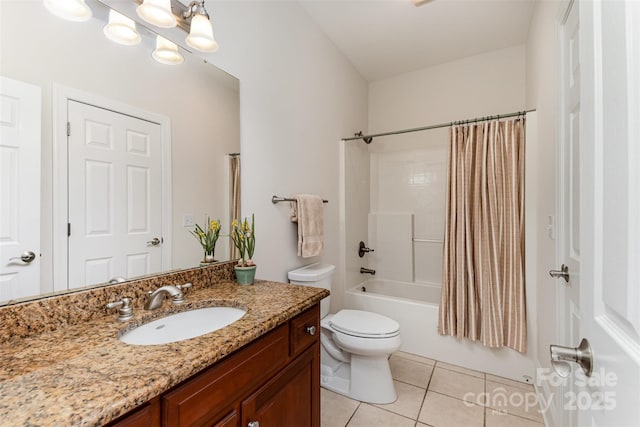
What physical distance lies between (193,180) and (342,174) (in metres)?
→ 1.61

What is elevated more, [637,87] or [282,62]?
[282,62]

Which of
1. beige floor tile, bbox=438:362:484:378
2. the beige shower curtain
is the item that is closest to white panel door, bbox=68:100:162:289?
the beige shower curtain

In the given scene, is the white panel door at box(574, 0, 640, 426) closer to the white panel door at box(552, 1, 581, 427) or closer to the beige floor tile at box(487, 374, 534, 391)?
the white panel door at box(552, 1, 581, 427)

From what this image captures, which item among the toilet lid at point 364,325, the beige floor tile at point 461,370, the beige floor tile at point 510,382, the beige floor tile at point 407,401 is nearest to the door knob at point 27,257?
the toilet lid at point 364,325

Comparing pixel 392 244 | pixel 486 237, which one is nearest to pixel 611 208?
pixel 486 237

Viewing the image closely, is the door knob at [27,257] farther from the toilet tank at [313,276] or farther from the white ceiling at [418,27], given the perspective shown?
the white ceiling at [418,27]

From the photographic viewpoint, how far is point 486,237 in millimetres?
2105

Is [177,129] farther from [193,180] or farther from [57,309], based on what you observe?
[57,309]

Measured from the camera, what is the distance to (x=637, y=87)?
1.24 ft

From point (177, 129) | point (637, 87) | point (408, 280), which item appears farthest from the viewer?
point (408, 280)

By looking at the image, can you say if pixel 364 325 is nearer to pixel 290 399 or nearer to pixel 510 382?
pixel 290 399

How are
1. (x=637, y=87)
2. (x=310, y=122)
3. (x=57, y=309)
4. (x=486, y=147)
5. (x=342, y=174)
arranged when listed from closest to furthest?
1. (x=637, y=87)
2. (x=57, y=309)
3. (x=486, y=147)
4. (x=310, y=122)
5. (x=342, y=174)

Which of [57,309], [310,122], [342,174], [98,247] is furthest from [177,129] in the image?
[342,174]

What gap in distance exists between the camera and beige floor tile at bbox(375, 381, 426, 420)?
5.51 feet
